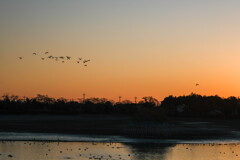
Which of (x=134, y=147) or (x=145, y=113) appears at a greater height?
(x=145, y=113)

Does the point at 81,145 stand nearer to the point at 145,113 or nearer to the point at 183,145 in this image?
the point at 183,145

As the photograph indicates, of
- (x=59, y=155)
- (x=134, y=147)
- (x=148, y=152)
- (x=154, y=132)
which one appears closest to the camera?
(x=59, y=155)

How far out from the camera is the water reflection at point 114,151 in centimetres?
4459

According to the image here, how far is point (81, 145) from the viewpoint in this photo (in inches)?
2127

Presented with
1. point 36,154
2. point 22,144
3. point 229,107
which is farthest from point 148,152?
point 229,107

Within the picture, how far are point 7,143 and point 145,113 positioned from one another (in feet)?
88.3

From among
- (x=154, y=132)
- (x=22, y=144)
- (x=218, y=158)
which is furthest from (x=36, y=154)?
(x=154, y=132)

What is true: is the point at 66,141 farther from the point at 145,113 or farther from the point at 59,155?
the point at 145,113

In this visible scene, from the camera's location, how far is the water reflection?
4459cm

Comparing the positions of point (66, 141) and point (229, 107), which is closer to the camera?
point (66, 141)

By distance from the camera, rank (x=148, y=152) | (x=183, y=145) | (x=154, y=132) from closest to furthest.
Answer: (x=148, y=152), (x=183, y=145), (x=154, y=132)

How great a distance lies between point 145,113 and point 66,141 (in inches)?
768

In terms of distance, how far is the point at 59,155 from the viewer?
44.9 m

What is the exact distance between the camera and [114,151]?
161ft
